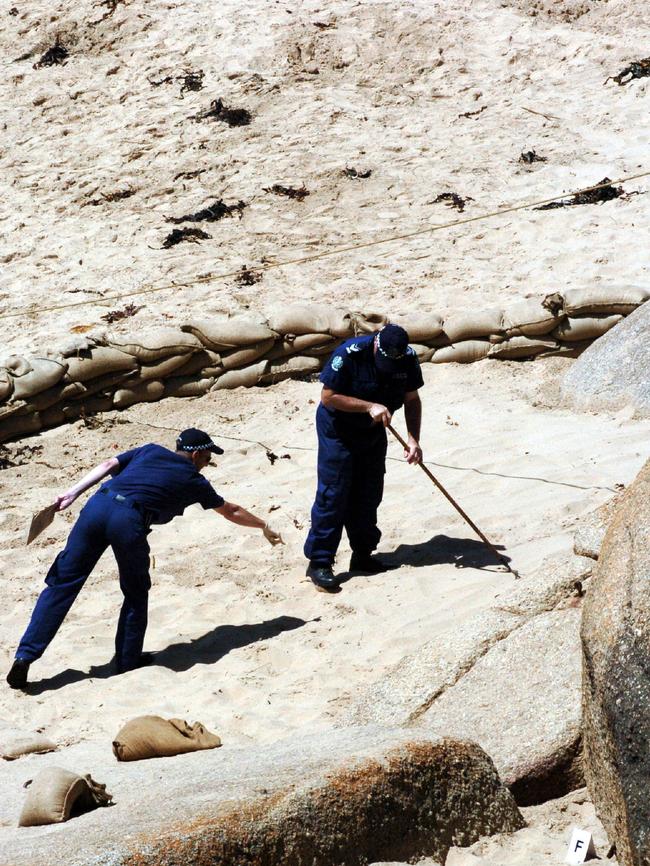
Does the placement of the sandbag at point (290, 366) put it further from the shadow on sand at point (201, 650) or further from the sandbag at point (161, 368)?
the shadow on sand at point (201, 650)

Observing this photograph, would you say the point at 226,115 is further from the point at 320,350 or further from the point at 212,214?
the point at 320,350

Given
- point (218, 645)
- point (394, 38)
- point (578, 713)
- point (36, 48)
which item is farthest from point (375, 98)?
point (578, 713)

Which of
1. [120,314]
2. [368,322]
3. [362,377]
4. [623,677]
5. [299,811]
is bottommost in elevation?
[120,314]

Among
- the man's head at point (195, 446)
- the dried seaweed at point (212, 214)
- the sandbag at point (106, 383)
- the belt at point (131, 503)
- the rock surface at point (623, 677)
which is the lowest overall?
the dried seaweed at point (212, 214)

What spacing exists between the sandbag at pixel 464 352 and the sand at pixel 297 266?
10 centimetres

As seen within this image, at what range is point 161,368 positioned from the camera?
29.7 ft

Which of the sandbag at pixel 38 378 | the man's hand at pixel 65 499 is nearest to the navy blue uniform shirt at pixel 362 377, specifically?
the man's hand at pixel 65 499

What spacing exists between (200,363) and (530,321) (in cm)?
270

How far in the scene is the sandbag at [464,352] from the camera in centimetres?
930

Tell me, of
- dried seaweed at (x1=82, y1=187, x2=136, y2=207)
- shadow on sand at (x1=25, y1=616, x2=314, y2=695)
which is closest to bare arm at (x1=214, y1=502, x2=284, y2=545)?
shadow on sand at (x1=25, y1=616, x2=314, y2=695)

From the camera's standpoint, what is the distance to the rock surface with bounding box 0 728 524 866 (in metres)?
2.91

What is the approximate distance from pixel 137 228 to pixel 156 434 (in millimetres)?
4397

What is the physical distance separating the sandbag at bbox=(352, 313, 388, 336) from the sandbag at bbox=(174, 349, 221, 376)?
115cm

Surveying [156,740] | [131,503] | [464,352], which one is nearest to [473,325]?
[464,352]
